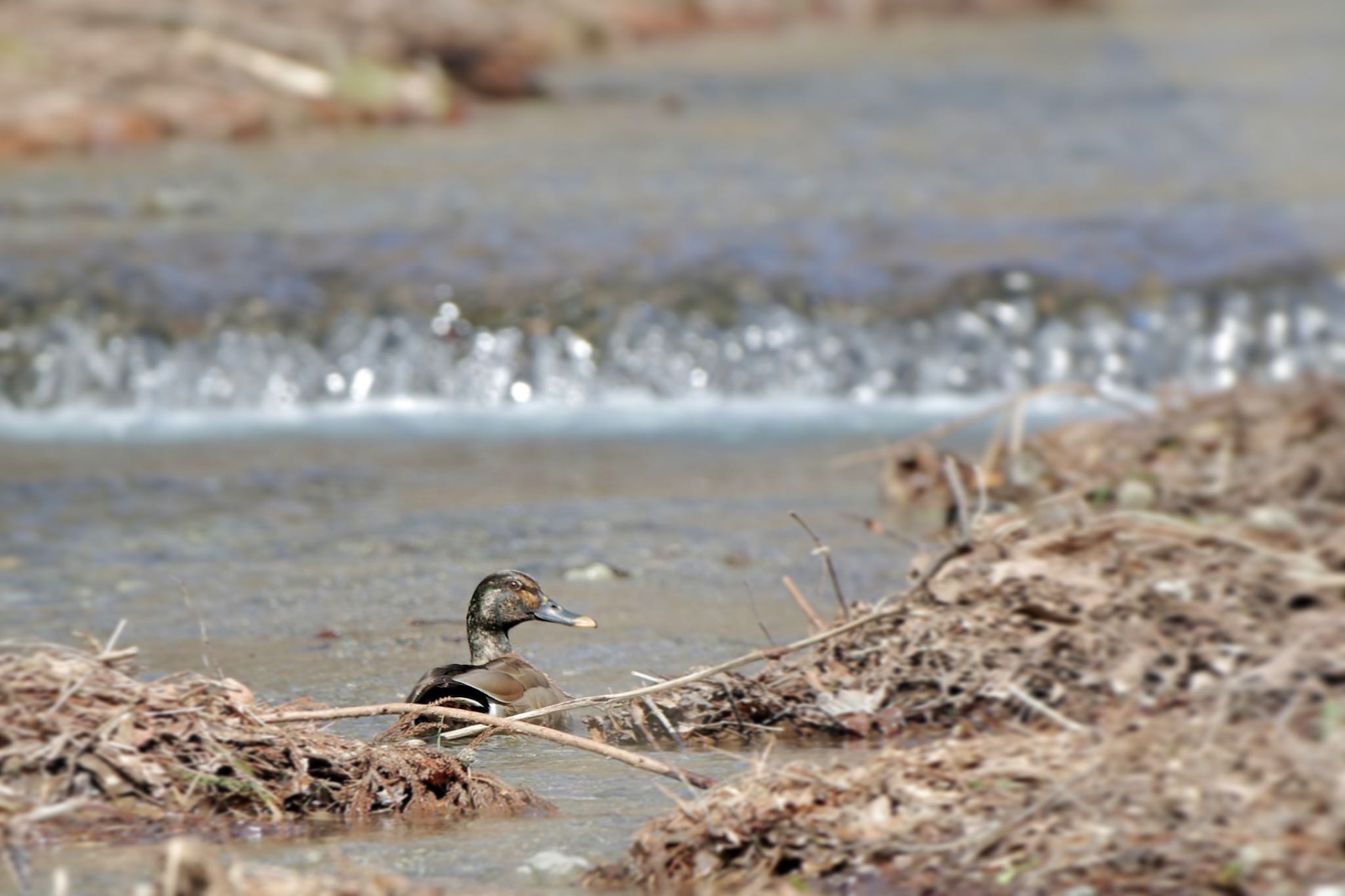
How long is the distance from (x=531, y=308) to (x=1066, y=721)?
7461 millimetres

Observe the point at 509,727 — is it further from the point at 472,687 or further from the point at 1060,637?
the point at 1060,637

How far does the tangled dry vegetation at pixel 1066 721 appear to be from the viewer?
304 cm

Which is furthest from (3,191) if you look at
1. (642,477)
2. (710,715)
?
(710,715)

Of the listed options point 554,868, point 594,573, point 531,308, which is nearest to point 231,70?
point 531,308

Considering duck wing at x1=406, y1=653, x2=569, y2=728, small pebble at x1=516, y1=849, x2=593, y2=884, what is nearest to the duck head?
duck wing at x1=406, y1=653, x2=569, y2=728

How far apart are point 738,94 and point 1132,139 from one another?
15.6ft

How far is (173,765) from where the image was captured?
12.2 ft

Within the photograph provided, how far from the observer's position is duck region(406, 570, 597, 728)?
4.35 m

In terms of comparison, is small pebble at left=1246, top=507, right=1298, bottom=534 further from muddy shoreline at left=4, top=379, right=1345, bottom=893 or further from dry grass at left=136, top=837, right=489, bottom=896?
dry grass at left=136, top=837, right=489, bottom=896

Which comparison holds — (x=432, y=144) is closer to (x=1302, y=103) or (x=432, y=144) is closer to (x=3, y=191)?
(x=3, y=191)

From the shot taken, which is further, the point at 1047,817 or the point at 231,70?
the point at 231,70

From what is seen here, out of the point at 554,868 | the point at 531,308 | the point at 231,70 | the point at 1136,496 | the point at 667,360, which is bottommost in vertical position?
the point at 554,868

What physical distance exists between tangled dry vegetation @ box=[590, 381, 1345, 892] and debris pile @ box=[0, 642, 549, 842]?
638mm

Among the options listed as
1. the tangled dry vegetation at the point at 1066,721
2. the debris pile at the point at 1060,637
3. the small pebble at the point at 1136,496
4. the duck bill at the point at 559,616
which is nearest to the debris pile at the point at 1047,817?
the tangled dry vegetation at the point at 1066,721
